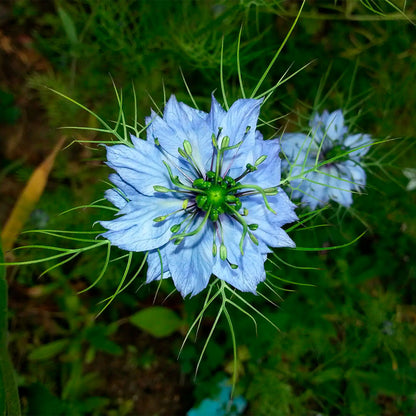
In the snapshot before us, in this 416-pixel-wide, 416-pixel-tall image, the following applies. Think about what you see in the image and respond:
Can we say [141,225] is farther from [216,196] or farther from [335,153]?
[335,153]

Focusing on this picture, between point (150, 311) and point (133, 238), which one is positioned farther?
point (150, 311)

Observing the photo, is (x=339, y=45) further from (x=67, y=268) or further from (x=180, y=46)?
(x=67, y=268)

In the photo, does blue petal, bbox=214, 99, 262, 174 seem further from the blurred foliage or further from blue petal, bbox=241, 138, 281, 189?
the blurred foliage

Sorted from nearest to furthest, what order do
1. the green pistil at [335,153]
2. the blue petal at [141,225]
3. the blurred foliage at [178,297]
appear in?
the blue petal at [141,225] < the green pistil at [335,153] < the blurred foliage at [178,297]

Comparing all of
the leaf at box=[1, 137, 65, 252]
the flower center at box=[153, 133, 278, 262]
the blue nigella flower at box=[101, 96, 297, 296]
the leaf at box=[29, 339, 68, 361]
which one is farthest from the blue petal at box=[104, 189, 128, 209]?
the leaf at box=[29, 339, 68, 361]

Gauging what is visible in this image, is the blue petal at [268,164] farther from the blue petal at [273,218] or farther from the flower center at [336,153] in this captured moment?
the flower center at [336,153]

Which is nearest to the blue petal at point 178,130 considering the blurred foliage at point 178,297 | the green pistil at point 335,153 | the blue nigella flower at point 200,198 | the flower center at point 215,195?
the blue nigella flower at point 200,198

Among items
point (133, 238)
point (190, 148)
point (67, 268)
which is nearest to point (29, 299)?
point (67, 268)
